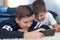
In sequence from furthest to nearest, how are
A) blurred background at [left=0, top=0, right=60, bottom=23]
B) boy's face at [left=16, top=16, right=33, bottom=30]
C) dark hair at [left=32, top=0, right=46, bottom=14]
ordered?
blurred background at [left=0, top=0, right=60, bottom=23], dark hair at [left=32, top=0, right=46, bottom=14], boy's face at [left=16, top=16, right=33, bottom=30]

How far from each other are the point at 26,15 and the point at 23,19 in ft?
0.14

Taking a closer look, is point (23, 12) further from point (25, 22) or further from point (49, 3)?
point (49, 3)

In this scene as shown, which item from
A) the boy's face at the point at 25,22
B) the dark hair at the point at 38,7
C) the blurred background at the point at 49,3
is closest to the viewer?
the boy's face at the point at 25,22

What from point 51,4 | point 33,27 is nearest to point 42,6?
point 33,27

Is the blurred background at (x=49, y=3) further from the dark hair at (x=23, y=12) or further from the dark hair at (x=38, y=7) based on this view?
the dark hair at (x=23, y=12)

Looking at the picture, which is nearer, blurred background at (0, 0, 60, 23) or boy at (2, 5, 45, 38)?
boy at (2, 5, 45, 38)

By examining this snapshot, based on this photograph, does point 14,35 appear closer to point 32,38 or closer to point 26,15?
point 32,38

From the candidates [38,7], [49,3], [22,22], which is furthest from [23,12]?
[49,3]

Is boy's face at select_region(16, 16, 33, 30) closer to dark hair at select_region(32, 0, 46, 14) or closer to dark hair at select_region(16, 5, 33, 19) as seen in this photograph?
dark hair at select_region(16, 5, 33, 19)

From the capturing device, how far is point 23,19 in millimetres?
1274

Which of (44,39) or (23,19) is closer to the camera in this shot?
(44,39)

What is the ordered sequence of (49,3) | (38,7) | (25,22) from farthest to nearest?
(49,3) < (38,7) < (25,22)

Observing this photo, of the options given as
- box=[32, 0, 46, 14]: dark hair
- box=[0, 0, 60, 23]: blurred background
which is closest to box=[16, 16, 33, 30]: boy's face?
box=[32, 0, 46, 14]: dark hair

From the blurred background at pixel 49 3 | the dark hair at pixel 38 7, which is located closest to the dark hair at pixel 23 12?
the dark hair at pixel 38 7
